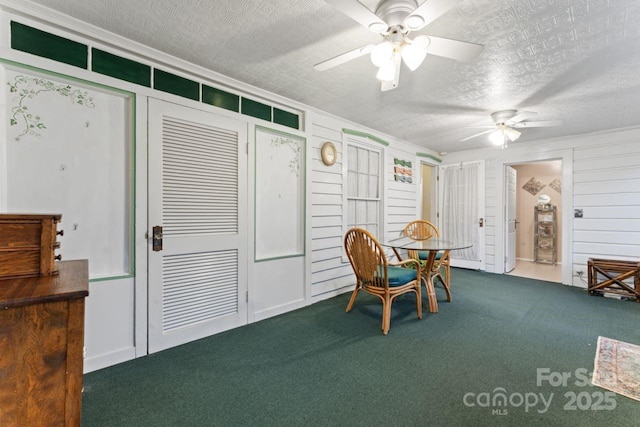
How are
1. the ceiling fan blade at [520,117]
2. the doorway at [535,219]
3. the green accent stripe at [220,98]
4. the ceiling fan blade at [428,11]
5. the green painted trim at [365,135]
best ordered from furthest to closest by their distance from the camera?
the doorway at [535,219], the green painted trim at [365,135], the ceiling fan blade at [520,117], the green accent stripe at [220,98], the ceiling fan blade at [428,11]

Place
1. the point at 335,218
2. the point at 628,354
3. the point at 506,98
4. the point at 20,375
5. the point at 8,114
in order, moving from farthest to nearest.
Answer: the point at 335,218
the point at 506,98
the point at 628,354
the point at 8,114
the point at 20,375

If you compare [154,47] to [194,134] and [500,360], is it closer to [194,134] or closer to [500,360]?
[194,134]

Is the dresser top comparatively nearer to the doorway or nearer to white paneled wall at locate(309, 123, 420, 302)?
white paneled wall at locate(309, 123, 420, 302)

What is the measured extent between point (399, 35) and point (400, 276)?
81.1 inches

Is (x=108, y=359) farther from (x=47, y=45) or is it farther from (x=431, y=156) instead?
(x=431, y=156)

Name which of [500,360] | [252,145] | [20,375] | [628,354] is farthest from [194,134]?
[628,354]

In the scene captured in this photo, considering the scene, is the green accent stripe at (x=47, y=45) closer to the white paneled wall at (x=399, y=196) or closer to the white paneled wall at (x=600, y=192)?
the white paneled wall at (x=399, y=196)

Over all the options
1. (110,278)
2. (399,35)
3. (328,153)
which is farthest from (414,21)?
(110,278)

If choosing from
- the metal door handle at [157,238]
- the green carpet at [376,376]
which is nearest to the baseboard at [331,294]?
the green carpet at [376,376]

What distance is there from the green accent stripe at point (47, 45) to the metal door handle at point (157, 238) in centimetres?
123

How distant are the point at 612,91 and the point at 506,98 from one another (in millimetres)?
945

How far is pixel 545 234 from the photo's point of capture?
6.27 meters

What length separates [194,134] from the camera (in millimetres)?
2490

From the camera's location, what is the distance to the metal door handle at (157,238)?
2.26 meters
